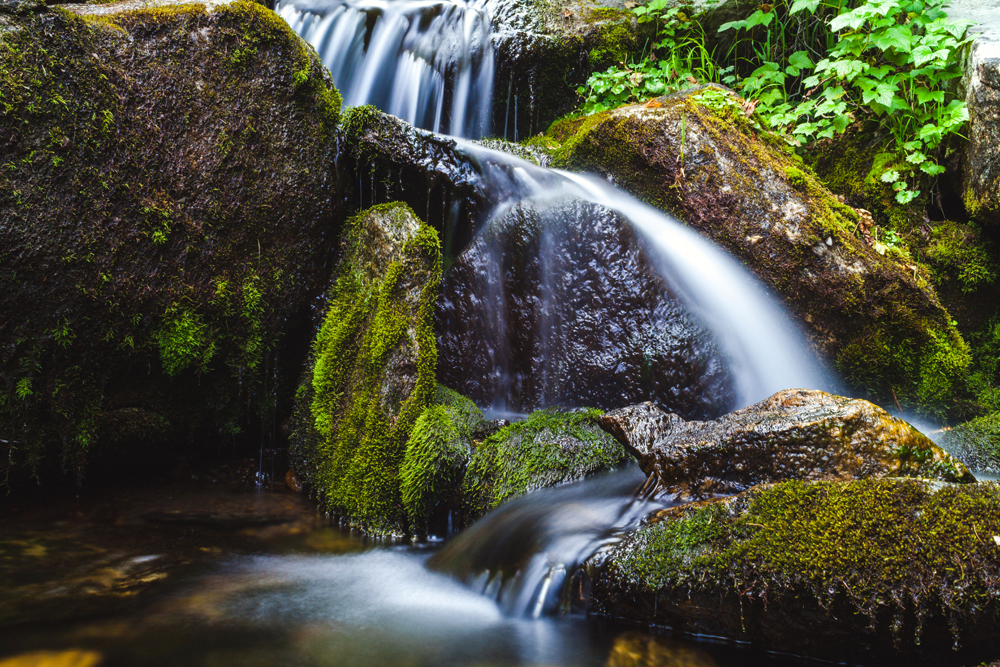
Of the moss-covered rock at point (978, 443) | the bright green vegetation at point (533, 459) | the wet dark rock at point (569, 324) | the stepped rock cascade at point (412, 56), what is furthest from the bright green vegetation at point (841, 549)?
the stepped rock cascade at point (412, 56)

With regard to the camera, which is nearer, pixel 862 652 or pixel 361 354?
pixel 862 652

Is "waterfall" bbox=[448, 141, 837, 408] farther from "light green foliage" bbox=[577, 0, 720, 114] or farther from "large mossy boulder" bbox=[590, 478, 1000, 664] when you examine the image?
"light green foliage" bbox=[577, 0, 720, 114]

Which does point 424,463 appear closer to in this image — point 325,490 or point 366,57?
point 325,490

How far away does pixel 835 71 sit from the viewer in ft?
18.1

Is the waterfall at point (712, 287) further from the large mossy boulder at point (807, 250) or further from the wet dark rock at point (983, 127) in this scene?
the wet dark rock at point (983, 127)

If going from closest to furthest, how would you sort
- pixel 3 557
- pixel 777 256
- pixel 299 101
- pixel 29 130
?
pixel 3 557 < pixel 29 130 < pixel 299 101 < pixel 777 256

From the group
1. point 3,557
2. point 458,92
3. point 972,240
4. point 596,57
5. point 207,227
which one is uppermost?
point 596,57

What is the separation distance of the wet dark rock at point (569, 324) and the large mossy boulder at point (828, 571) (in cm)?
176

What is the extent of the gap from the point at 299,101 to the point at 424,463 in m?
2.71

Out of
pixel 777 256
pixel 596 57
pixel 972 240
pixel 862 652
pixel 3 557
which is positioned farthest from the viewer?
pixel 596 57

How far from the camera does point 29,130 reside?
3.06m

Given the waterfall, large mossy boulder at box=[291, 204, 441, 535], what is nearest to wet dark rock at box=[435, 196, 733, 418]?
the waterfall

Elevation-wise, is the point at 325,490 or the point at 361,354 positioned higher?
the point at 361,354

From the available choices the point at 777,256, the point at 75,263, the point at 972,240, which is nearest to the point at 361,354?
the point at 75,263
